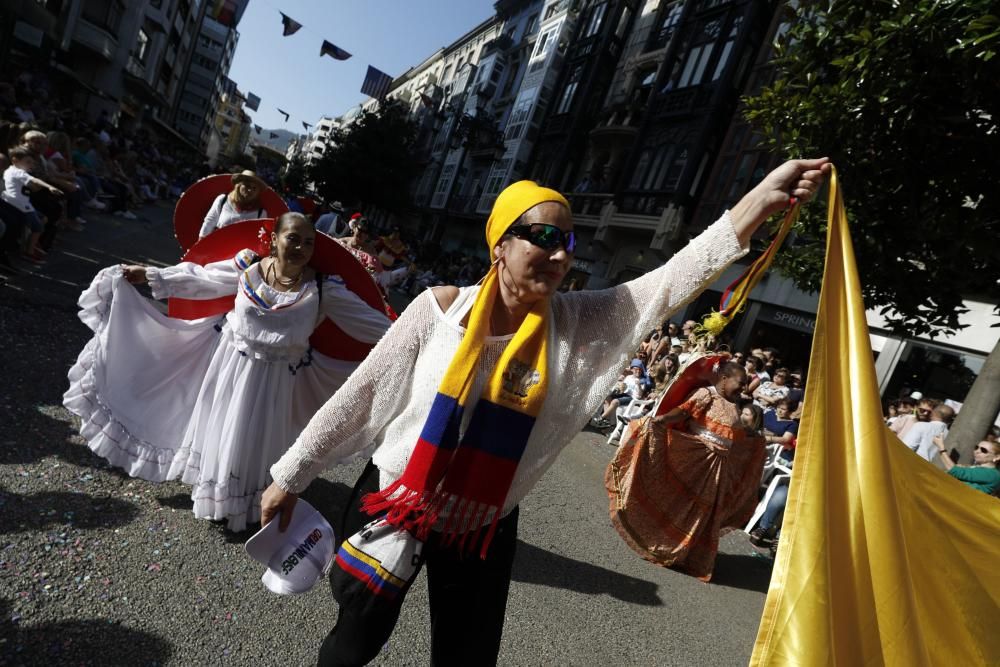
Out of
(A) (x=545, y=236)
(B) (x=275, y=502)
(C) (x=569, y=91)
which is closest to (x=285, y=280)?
(B) (x=275, y=502)

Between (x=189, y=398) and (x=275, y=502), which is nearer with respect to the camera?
(x=275, y=502)

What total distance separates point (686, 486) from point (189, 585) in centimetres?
410

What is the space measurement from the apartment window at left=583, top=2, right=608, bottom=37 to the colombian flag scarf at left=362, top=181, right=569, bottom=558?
32.2 m

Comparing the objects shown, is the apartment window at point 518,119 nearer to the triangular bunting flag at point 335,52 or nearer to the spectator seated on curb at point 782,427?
the triangular bunting flag at point 335,52

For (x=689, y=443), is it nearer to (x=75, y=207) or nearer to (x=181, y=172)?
(x=75, y=207)

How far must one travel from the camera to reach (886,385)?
13.6 meters

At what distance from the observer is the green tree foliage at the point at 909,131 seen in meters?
4.45

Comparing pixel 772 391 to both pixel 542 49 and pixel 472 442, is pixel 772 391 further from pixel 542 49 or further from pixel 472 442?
pixel 542 49

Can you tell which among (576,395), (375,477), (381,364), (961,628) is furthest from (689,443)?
(381,364)

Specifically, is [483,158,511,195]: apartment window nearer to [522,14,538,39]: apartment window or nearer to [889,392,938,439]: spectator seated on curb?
[522,14,538,39]: apartment window

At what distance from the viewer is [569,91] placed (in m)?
31.3

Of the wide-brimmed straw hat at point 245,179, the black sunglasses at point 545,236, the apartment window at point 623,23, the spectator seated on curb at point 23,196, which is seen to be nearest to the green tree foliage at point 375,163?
the apartment window at point 623,23

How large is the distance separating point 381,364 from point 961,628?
2.10 meters

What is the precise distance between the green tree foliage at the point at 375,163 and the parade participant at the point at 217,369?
4059cm
